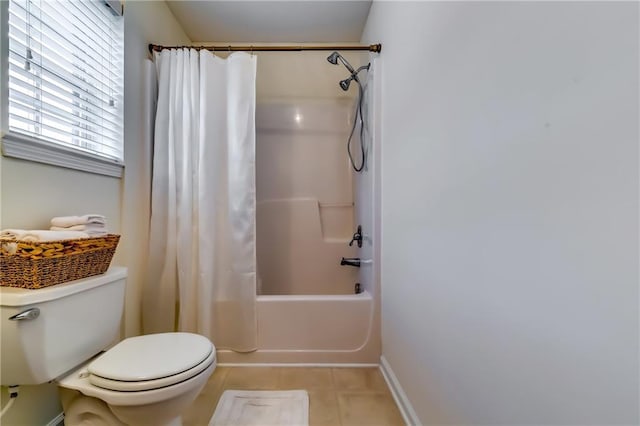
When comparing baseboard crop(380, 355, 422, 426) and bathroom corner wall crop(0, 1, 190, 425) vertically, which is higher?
bathroom corner wall crop(0, 1, 190, 425)

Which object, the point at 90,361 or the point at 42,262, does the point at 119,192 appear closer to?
the point at 42,262

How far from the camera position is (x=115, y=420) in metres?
1.03

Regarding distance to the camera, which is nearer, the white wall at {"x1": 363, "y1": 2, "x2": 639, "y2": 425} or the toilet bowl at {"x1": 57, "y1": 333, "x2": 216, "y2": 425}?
the white wall at {"x1": 363, "y1": 2, "x2": 639, "y2": 425}

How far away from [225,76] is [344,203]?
1.32m

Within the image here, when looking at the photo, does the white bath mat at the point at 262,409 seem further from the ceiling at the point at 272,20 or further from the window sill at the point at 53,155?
the ceiling at the point at 272,20

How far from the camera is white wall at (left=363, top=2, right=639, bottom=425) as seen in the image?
0.46 metres

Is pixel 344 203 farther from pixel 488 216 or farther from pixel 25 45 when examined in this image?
pixel 25 45

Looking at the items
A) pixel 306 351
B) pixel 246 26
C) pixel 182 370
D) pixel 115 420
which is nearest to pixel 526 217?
pixel 182 370

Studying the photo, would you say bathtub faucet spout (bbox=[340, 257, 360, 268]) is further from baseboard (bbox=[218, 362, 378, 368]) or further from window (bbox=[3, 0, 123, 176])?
window (bbox=[3, 0, 123, 176])

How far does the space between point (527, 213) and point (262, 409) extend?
1.41 metres

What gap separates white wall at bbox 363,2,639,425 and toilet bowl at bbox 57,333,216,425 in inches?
33.9

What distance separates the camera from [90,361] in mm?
1136

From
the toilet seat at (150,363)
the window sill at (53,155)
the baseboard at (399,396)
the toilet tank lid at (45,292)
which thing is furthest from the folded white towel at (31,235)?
the baseboard at (399,396)

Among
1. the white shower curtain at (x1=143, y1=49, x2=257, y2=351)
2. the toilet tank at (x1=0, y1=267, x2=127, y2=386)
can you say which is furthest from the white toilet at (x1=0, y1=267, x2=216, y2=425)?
the white shower curtain at (x1=143, y1=49, x2=257, y2=351)
